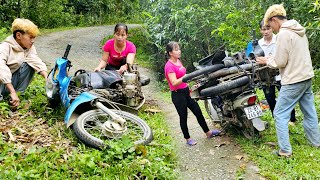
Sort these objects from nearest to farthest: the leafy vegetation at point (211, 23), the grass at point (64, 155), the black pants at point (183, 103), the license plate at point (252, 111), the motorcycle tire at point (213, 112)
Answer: the grass at point (64, 155) < the license plate at point (252, 111) < the black pants at point (183, 103) < the motorcycle tire at point (213, 112) < the leafy vegetation at point (211, 23)

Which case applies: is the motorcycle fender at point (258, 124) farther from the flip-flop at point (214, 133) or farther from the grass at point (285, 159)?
the flip-flop at point (214, 133)


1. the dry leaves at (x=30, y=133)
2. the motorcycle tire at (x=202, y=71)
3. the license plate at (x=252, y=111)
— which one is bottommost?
the dry leaves at (x=30, y=133)

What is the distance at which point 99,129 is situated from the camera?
448cm

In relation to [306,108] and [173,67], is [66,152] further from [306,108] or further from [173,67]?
[306,108]

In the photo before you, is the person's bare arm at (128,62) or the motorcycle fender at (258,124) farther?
the person's bare arm at (128,62)

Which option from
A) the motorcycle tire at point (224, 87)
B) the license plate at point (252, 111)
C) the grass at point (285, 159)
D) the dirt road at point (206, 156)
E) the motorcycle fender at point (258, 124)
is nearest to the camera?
the grass at point (285, 159)

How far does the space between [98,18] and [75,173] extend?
2144 cm

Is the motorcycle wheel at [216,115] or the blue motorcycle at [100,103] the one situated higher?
the blue motorcycle at [100,103]

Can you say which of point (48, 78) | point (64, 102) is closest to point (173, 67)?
point (64, 102)

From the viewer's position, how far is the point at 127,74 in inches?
211

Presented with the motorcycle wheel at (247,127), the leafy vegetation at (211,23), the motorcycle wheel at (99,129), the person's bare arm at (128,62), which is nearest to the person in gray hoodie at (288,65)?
the motorcycle wheel at (247,127)

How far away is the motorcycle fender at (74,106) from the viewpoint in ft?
14.9

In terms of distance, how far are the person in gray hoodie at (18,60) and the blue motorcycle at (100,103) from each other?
40 centimetres

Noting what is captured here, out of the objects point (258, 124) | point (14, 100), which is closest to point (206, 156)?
point (258, 124)
